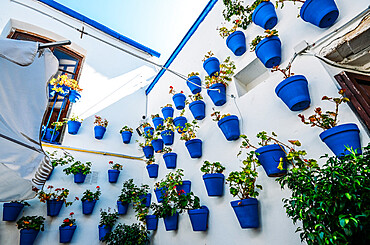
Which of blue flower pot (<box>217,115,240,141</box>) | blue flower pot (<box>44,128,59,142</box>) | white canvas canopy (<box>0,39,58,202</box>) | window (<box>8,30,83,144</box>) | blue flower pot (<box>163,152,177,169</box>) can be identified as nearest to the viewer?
white canvas canopy (<box>0,39,58,202</box>)

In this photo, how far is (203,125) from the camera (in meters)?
3.03

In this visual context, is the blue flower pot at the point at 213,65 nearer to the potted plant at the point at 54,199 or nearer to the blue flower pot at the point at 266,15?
the blue flower pot at the point at 266,15

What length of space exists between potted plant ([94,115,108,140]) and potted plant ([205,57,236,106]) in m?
2.60

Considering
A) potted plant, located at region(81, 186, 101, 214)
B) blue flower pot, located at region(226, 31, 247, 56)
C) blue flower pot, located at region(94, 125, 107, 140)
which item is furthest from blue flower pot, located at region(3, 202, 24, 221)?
blue flower pot, located at region(226, 31, 247, 56)

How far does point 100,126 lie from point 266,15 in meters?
3.57

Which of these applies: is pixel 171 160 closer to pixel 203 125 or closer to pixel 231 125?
pixel 203 125

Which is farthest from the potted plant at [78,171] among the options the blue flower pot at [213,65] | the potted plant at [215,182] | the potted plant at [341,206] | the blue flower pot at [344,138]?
the blue flower pot at [344,138]

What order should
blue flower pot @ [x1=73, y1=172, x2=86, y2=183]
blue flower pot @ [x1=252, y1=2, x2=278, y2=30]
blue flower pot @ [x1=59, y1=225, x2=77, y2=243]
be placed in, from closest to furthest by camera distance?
blue flower pot @ [x1=252, y1=2, x2=278, y2=30]
blue flower pot @ [x1=59, y1=225, x2=77, y2=243]
blue flower pot @ [x1=73, y1=172, x2=86, y2=183]

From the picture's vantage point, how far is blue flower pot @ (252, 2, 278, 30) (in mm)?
2086

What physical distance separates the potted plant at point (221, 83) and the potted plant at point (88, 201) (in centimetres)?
269

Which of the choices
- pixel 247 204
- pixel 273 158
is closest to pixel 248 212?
pixel 247 204

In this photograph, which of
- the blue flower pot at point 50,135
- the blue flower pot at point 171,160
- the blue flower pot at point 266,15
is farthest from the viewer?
the blue flower pot at point 50,135

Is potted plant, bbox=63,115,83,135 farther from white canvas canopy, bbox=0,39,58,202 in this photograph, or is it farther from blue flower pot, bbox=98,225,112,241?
white canvas canopy, bbox=0,39,58,202

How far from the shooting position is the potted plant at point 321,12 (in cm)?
157
